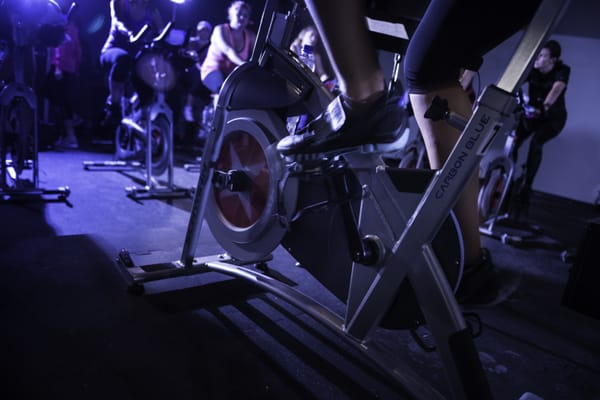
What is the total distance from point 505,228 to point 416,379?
3.11m

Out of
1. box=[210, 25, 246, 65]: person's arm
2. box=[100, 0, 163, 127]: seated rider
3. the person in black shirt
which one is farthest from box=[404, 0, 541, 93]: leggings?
box=[210, 25, 246, 65]: person's arm

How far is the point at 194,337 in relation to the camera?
1231 mm

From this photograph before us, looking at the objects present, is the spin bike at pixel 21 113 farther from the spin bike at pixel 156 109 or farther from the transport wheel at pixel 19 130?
the spin bike at pixel 156 109

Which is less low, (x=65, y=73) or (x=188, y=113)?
(x=65, y=73)

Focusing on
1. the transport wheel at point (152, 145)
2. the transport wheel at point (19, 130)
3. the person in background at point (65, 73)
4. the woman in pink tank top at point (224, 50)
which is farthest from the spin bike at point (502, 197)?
the person in background at point (65, 73)

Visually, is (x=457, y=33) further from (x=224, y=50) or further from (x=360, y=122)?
(x=224, y=50)

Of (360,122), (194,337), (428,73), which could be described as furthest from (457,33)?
(194,337)

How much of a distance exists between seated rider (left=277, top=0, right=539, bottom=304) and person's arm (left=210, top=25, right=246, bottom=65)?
10.5 feet

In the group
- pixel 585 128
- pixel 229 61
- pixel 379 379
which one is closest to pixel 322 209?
pixel 379 379

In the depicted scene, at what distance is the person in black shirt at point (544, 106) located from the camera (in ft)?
11.4

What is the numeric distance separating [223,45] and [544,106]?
3207mm

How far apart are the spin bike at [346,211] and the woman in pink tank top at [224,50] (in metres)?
2.65

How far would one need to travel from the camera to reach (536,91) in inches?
143

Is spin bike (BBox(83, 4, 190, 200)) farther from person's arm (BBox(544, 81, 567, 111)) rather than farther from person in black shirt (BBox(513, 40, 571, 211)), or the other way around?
person's arm (BBox(544, 81, 567, 111))
